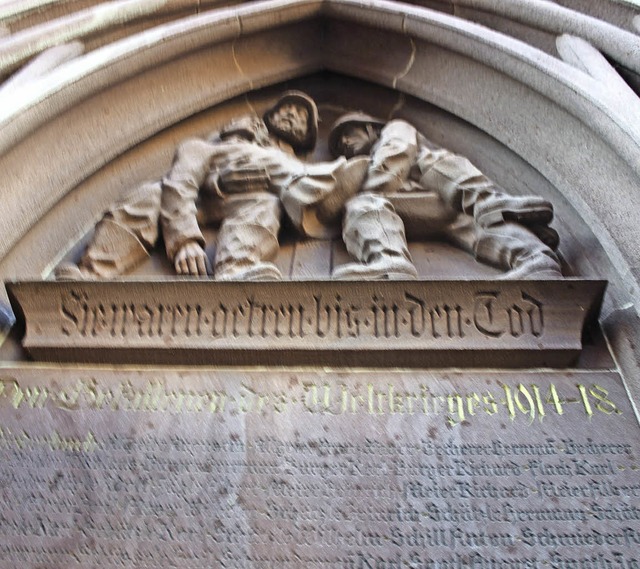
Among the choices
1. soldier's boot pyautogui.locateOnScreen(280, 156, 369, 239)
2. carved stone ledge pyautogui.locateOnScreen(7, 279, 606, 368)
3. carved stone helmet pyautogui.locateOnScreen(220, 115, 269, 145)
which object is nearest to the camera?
carved stone ledge pyautogui.locateOnScreen(7, 279, 606, 368)

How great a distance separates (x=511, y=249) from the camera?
349cm

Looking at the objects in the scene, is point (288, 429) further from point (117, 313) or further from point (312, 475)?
point (117, 313)

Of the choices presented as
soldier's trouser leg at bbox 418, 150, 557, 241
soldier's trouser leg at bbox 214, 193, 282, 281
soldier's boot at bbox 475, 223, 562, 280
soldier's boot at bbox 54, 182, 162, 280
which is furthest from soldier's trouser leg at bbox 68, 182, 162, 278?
soldier's boot at bbox 475, 223, 562, 280

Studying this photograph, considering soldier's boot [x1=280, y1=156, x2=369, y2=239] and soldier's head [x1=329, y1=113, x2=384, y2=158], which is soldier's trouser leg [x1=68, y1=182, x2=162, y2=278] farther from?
soldier's head [x1=329, y1=113, x2=384, y2=158]

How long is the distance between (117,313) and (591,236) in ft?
6.97

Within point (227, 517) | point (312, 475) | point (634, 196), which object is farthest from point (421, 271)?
point (227, 517)

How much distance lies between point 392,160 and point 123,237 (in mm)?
1414

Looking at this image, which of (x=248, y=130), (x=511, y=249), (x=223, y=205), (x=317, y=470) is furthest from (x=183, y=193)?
(x=317, y=470)

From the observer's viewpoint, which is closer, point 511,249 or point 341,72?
point 511,249

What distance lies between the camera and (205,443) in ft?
9.07

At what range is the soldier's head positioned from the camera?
14.3 feet

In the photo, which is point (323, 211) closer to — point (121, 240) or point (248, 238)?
point (248, 238)

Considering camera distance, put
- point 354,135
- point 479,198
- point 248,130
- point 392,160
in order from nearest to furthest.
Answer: point 479,198, point 392,160, point 248,130, point 354,135

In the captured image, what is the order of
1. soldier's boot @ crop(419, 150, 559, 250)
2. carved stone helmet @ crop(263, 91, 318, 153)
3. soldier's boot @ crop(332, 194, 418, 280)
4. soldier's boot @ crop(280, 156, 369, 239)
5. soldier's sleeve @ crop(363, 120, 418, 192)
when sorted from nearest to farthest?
soldier's boot @ crop(332, 194, 418, 280) → soldier's boot @ crop(419, 150, 559, 250) → soldier's boot @ crop(280, 156, 369, 239) → soldier's sleeve @ crop(363, 120, 418, 192) → carved stone helmet @ crop(263, 91, 318, 153)
